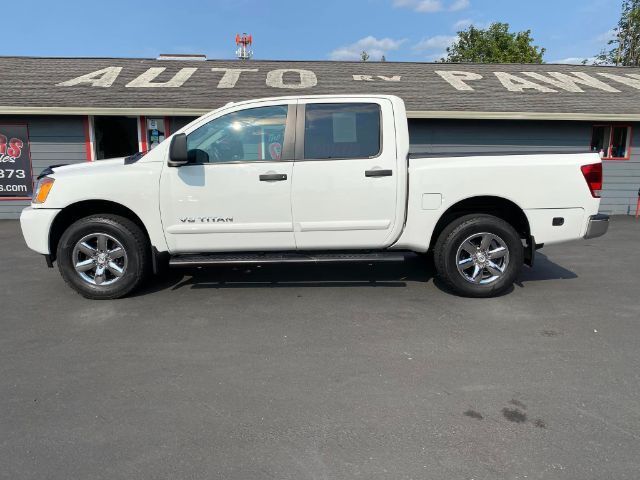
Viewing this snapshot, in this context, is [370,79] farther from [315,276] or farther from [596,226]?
[596,226]

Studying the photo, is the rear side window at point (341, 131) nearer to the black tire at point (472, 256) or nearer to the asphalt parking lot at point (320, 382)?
the black tire at point (472, 256)

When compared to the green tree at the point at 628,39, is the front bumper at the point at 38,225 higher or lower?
lower

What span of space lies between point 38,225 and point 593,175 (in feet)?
18.6

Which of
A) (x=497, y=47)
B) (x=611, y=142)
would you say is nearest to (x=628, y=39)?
(x=497, y=47)

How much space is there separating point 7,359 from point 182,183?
6.85 feet

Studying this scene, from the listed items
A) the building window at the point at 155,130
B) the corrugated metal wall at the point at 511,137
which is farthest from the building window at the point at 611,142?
the building window at the point at 155,130

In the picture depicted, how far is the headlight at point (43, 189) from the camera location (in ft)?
14.8

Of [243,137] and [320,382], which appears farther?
[243,137]

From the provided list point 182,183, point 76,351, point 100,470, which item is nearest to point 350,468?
point 100,470

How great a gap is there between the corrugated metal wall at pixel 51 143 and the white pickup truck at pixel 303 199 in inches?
257

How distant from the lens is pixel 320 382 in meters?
3.08

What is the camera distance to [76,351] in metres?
3.57

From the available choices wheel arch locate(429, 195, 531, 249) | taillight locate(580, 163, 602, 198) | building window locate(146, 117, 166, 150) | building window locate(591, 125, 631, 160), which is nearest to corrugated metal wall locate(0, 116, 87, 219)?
building window locate(146, 117, 166, 150)

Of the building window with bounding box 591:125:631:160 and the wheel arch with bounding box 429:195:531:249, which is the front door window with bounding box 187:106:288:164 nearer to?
the wheel arch with bounding box 429:195:531:249
